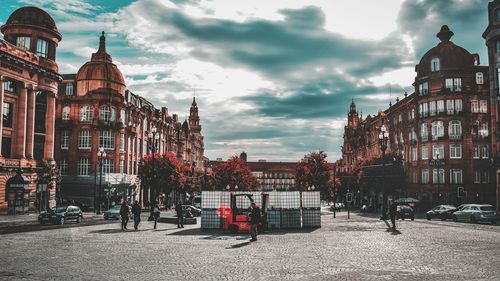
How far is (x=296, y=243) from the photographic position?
19812 mm

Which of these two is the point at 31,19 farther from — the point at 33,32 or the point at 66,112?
the point at 66,112

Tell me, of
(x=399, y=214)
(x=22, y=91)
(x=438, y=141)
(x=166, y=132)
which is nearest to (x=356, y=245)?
(x=399, y=214)

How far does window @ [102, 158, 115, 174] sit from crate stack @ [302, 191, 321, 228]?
139ft

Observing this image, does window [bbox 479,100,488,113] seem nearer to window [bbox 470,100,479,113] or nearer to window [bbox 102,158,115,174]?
window [bbox 470,100,479,113]

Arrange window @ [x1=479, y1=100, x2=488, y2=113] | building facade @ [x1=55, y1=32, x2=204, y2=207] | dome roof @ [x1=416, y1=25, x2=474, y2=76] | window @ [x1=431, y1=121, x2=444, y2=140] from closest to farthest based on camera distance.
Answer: building facade @ [x1=55, y1=32, x2=204, y2=207]
window @ [x1=479, y1=100, x2=488, y2=113]
window @ [x1=431, y1=121, x2=444, y2=140]
dome roof @ [x1=416, y1=25, x2=474, y2=76]

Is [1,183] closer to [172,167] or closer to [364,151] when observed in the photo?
[172,167]

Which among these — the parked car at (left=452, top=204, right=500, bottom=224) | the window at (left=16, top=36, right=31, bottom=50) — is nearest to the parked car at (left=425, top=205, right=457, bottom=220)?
the parked car at (left=452, top=204, right=500, bottom=224)

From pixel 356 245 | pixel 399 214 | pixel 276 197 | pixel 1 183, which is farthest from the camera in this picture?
pixel 1 183

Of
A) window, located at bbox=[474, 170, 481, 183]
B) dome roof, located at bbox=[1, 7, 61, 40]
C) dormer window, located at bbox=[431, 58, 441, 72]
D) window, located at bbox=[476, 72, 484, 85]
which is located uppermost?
dome roof, located at bbox=[1, 7, 61, 40]

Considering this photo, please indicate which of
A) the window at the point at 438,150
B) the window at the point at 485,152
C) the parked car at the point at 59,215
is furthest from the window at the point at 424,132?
the parked car at the point at 59,215

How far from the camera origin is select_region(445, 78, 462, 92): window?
6675 centimetres

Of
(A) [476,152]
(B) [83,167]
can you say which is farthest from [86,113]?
(A) [476,152]

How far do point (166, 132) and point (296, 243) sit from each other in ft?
242

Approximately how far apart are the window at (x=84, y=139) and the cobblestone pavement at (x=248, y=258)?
145 feet
